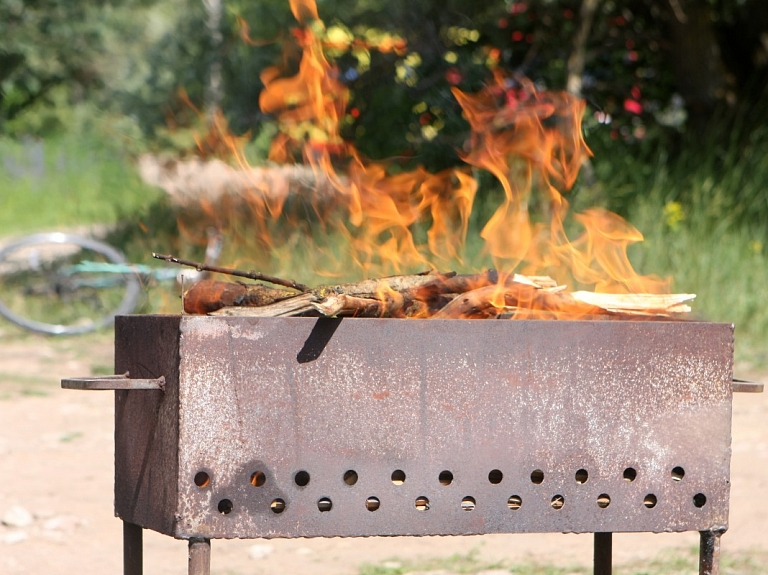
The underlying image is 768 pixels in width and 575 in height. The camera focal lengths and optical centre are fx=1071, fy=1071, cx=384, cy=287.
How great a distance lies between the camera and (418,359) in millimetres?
2492

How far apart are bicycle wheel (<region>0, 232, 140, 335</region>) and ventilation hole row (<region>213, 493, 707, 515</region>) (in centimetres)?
610

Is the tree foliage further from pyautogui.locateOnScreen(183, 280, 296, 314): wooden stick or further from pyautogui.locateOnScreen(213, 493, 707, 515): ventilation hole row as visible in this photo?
pyautogui.locateOnScreen(213, 493, 707, 515): ventilation hole row

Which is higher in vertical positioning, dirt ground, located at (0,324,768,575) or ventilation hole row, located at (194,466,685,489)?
ventilation hole row, located at (194,466,685,489)

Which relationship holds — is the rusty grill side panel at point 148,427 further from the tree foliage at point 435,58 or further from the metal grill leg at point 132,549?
the tree foliage at point 435,58

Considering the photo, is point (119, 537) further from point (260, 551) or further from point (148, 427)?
point (148, 427)

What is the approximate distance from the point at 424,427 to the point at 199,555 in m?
0.59

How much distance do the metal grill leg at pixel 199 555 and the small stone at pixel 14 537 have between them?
1831 millimetres

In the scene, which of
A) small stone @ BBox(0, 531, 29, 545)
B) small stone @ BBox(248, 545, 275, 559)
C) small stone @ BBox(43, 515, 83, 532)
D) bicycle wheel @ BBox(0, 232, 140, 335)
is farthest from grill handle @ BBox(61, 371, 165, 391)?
bicycle wheel @ BBox(0, 232, 140, 335)

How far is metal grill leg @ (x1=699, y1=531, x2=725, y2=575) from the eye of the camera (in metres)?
2.65

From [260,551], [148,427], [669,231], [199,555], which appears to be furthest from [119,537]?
[669,231]

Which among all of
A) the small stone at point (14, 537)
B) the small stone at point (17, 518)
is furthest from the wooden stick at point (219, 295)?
the small stone at point (17, 518)

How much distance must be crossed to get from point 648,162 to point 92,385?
8.14 metres

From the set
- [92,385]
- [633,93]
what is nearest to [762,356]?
[633,93]

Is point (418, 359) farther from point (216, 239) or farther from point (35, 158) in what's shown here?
point (35, 158)
